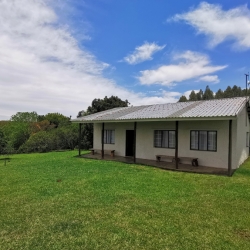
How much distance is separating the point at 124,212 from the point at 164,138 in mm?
8574

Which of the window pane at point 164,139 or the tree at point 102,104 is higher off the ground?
the tree at point 102,104

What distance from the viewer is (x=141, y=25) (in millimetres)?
14047

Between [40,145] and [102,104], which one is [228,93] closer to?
[102,104]

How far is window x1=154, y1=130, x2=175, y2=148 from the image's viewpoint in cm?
1327

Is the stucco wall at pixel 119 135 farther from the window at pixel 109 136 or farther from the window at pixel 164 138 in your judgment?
the window at pixel 164 138

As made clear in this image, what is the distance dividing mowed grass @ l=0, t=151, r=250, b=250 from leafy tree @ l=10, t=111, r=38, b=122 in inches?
1654

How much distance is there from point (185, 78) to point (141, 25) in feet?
34.0

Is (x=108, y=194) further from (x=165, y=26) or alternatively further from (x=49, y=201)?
(x=165, y=26)

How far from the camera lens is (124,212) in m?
5.52

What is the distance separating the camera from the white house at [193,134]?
10.9 m

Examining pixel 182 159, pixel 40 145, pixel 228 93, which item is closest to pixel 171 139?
pixel 182 159

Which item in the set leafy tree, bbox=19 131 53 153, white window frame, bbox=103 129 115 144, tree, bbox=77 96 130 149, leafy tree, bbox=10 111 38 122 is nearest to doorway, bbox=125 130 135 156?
white window frame, bbox=103 129 115 144

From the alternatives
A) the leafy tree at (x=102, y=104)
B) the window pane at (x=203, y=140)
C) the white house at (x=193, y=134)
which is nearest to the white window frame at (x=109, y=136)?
the white house at (x=193, y=134)

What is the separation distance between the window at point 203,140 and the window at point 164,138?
4.07 ft
